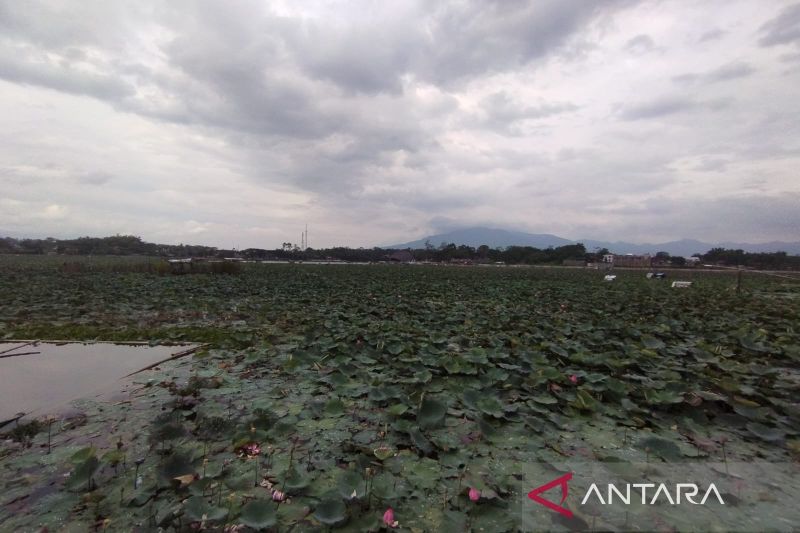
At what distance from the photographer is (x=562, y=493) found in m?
2.17

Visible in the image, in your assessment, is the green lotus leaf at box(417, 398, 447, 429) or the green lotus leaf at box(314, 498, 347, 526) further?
the green lotus leaf at box(417, 398, 447, 429)

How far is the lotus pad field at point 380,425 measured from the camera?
204 cm

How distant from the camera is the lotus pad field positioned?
2.04 m

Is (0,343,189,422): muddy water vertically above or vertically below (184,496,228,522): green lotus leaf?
below

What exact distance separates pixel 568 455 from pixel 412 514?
4.03 ft

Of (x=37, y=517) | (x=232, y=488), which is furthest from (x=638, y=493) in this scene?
(x=37, y=517)

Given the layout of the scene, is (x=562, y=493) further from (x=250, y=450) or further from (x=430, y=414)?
(x=250, y=450)

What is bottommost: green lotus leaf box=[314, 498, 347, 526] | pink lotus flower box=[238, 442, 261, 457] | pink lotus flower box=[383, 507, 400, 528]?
pink lotus flower box=[238, 442, 261, 457]

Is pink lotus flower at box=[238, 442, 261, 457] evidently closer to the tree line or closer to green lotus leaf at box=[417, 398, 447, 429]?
green lotus leaf at box=[417, 398, 447, 429]

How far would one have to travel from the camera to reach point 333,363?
15.3 feet

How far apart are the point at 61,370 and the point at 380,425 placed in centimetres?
412

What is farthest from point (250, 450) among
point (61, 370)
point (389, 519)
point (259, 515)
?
point (61, 370)

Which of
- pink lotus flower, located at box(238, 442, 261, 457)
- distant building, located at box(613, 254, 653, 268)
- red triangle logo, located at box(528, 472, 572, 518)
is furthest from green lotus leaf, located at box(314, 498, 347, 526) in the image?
distant building, located at box(613, 254, 653, 268)

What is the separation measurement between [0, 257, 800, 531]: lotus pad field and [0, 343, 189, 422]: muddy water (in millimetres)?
390
